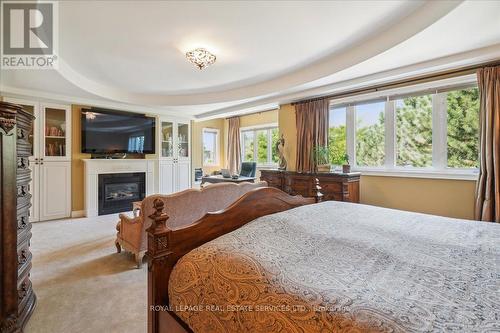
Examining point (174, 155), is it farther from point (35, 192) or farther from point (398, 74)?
point (398, 74)

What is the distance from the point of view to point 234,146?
744cm

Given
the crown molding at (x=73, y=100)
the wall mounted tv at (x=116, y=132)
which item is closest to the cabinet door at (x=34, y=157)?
the crown molding at (x=73, y=100)


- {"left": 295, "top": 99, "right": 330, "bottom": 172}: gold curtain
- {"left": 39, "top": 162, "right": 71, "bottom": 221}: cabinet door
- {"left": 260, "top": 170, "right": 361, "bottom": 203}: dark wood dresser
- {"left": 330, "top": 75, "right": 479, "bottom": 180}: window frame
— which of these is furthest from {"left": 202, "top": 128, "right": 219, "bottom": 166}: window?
{"left": 330, "top": 75, "right": 479, "bottom": 180}: window frame

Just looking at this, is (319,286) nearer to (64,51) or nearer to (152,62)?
(152,62)

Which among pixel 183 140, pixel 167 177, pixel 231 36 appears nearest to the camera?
pixel 231 36

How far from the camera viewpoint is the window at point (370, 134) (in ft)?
12.7

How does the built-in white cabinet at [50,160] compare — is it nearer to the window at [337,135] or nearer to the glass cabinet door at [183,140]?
the glass cabinet door at [183,140]

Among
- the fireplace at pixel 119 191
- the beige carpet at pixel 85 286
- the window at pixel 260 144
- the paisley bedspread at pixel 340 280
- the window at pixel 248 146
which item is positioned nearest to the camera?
the paisley bedspread at pixel 340 280

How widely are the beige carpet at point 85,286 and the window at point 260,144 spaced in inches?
171

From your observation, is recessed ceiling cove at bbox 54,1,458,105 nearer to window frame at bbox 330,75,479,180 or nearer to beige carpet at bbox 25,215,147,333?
window frame at bbox 330,75,479,180

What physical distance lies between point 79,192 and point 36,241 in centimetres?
171

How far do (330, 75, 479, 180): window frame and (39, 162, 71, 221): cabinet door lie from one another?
546cm

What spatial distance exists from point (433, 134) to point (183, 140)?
5426mm

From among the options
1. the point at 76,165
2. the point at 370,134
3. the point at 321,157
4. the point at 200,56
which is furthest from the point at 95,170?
the point at 370,134
